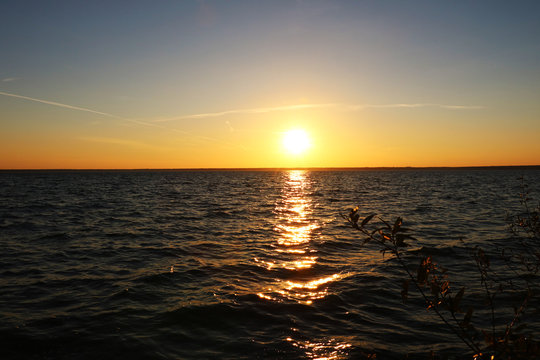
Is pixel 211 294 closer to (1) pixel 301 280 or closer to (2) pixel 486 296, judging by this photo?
(1) pixel 301 280

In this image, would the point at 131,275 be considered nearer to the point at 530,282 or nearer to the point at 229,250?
the point at 229,250

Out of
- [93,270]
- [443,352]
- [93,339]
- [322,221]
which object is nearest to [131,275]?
[93,270]

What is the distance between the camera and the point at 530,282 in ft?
32.5

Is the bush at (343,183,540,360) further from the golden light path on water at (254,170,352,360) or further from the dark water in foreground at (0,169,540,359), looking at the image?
the golden light path on water at (254,170,352,360)

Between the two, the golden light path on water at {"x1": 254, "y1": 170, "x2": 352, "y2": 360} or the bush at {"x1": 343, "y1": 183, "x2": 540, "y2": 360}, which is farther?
the golden light path on water at {"x1": 254, "y1": 170, "x2": 352, "y2": 360}

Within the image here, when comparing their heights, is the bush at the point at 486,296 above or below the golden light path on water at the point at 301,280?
above

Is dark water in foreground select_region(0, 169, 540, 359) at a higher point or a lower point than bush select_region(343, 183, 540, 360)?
lower

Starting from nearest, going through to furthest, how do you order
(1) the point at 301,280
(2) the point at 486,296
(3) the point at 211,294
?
(2) the point at 486,296
(3) the point at 211,294
(1) the point at 301,280

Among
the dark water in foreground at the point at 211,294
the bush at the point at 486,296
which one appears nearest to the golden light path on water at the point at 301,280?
the dark water in foreground at the point at 211,294

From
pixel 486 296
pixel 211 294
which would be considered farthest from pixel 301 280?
pixel 486 296

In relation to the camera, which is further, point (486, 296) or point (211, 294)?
point (211, 294)

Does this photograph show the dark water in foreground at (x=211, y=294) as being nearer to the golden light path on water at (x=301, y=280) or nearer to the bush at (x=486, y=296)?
the golden light path on water at (x=301, y=280)

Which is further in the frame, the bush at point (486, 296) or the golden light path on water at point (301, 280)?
the golden light path on water at point (301, 280)

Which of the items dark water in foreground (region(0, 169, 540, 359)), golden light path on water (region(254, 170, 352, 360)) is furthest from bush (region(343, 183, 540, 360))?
golden light path on water (region(254, 170, 352, 360))
